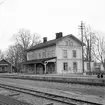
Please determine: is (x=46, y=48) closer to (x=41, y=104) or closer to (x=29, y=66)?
(x=29, y=66)

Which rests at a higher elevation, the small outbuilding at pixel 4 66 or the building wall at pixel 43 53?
the building wall at pixel 43 53

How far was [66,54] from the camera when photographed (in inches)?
1591

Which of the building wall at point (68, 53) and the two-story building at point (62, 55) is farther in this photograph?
the building wall at point (68, 53)

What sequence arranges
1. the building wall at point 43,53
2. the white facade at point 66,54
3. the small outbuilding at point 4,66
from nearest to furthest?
the white facade at point 66,54 → the building wall at point 43,53 → the small outbuilding at point 4,66

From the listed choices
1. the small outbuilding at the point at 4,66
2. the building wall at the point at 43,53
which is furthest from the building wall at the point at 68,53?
the small outbuilding at the point at 4,66

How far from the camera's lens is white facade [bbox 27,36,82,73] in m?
39.0

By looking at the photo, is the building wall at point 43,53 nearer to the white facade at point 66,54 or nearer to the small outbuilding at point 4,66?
the white facade at point 66,54

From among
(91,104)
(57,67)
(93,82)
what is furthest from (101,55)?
Result: (91,104)

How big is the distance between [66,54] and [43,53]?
5810mm

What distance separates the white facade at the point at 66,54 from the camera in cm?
3903

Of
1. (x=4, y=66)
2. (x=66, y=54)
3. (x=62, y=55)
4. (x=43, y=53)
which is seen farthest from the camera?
(x=4, y=66)

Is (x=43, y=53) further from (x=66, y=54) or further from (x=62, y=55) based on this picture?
(x=66, y=54)

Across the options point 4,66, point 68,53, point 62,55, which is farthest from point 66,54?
point 4,66

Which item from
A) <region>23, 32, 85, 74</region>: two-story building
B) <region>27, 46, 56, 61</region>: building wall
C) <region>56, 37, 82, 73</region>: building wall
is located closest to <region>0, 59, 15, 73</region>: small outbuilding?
<region>27, 46, 56, 61</region>: building wall
